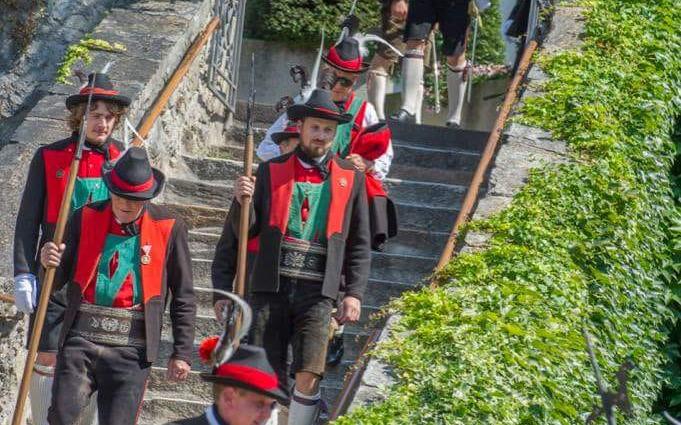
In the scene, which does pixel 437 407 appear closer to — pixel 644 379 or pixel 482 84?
pixel 644 379

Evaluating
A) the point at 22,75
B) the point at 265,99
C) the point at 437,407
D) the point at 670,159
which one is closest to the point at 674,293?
the point at 670,159

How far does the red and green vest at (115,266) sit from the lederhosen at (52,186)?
0.52 m

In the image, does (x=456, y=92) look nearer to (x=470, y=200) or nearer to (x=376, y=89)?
(x=376, y=89)

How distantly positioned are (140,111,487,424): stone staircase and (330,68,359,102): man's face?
49.7 inches

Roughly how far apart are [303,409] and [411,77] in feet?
14.7

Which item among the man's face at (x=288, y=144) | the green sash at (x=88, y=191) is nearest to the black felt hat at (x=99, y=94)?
the green sash at (x=88, y=191)

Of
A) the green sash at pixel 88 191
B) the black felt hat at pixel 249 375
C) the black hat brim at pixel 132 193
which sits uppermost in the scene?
the black felt hat at pixel 249 375

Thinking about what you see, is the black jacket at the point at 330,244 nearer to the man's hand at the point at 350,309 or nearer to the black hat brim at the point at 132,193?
the man's hand at the point at 350,309

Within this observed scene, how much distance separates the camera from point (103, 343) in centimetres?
832

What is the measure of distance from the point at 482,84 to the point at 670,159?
5678 mm

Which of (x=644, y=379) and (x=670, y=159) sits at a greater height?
(x=670, y=159)

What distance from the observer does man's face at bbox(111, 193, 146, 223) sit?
836cm

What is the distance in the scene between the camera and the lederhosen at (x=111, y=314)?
8.27m

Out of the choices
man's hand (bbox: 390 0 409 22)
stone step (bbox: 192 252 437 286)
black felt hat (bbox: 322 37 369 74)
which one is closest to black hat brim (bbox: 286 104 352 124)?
black felt hat (bbox: 322 37 369 74)
